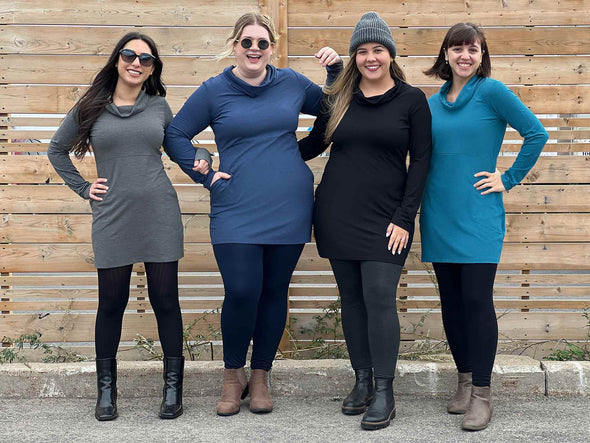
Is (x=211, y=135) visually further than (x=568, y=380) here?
Yes

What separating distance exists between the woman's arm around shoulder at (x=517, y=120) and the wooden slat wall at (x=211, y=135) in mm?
1084

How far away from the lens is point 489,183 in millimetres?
3820

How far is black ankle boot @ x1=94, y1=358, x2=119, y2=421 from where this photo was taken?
402 cm

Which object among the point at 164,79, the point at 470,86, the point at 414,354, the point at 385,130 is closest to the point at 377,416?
the point at 414,354

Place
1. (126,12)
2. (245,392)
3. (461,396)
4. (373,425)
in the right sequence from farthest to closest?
(126,12) → (245,392) → (461,396) → (373,425)

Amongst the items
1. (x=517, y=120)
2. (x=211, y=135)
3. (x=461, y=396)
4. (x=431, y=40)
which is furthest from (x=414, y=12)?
(x=461, y=396)

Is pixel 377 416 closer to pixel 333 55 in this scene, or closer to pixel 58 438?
pixel 58 438

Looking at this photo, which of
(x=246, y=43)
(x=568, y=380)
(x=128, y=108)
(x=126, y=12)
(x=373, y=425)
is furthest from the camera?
(x=126, y=12)

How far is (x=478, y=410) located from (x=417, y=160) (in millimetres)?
1311

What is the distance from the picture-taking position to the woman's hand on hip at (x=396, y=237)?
12.6 feet

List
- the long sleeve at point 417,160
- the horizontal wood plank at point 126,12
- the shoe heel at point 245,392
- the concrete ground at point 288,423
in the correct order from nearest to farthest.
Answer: the concrete ground at point 288,423, the long sleeve at point 417,160, the shoe heel at point 245,392, the horizontal wood plank at point 126,12

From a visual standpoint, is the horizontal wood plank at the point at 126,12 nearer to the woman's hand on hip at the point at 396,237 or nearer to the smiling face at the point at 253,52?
the smiling face at the point at 253,52

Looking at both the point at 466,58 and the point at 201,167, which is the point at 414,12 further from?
the point at 201,167

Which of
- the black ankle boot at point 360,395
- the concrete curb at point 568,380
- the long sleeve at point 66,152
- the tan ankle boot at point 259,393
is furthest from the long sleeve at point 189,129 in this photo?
the concrete curb at point 568,380
